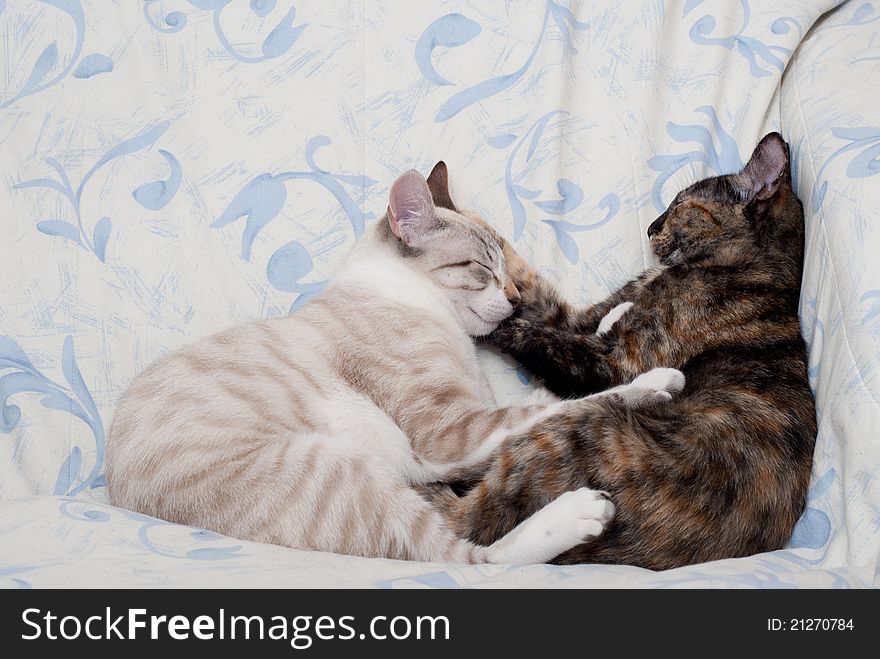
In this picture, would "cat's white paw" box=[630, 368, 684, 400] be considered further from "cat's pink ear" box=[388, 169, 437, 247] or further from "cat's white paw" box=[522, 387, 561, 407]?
"cat's pink ear" box=[388, 169, 437, 247]

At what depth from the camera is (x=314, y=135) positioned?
2307 millimetres

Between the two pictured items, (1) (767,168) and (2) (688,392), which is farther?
(1) (767,168)

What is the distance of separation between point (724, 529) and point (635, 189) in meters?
1.06

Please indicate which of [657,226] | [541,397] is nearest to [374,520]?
[541,397]

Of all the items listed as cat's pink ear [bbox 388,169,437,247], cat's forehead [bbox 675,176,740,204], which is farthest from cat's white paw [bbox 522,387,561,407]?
cat's forehead [bbox 675,176,740,204]

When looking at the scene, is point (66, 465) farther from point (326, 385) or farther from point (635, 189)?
point (635, 189)

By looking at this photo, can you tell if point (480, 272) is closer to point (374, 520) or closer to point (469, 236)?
point (469, 236)

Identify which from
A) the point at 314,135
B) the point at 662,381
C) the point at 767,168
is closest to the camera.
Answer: the point at 662,381

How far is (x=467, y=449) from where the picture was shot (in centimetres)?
182

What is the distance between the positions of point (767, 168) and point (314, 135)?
1.23 meters

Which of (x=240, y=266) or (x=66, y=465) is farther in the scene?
(x=240, y=266)

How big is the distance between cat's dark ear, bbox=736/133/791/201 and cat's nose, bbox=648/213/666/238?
0.23 meters
